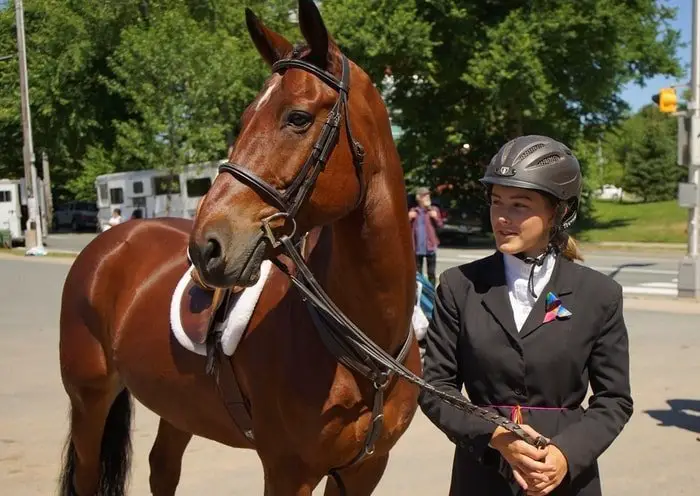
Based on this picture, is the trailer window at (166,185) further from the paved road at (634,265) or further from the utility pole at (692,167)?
the utility pole at (692,167)

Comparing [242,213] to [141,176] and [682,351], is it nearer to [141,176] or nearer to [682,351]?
[682,351]

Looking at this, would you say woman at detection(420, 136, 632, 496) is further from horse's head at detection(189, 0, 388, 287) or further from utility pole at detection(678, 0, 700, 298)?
utility pole at detection(678, 0, 700, 298)

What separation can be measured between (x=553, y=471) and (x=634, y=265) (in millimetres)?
18397

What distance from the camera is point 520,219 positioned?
2.09 m

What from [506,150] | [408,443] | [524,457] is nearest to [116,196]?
[408,443]

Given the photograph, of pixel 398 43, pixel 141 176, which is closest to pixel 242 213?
pixel 398 43

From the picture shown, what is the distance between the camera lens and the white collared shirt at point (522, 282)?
2.14 m

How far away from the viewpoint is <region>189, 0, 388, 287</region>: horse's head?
2.16 metres

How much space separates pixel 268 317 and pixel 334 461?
23.8 inches

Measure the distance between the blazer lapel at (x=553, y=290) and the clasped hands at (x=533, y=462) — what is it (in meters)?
0.28

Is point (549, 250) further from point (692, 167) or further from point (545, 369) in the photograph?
point (692, 167)

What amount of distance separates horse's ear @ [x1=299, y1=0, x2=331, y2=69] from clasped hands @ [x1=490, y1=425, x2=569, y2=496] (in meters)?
1.27

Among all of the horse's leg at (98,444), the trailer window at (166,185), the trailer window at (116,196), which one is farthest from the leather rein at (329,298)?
the trailer window at (116,196)

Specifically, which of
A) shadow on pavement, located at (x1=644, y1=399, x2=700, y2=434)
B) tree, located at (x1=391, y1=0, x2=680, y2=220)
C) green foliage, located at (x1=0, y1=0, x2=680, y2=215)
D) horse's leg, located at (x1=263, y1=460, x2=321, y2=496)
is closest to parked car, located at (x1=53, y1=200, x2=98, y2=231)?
green foliage, located at (x1=0, y1=0, x2=680, y2=215)
